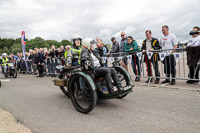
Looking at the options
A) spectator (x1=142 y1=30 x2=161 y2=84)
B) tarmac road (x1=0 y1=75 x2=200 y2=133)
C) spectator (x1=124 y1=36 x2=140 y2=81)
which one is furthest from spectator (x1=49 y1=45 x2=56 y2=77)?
spectator (x1=142 y1=30 x2=161 y2=84)

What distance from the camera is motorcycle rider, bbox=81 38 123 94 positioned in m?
3.75

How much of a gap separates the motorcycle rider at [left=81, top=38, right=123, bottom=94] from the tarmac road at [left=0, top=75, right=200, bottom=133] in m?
0.63

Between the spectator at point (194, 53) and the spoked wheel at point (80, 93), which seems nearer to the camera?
the spoked wheel at point (80, 93)

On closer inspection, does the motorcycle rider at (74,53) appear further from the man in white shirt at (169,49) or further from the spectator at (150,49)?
the man in white shirt at (169,49)

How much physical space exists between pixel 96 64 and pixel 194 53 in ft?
11.8

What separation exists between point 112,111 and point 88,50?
158 cm

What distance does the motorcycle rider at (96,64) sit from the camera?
3.75 metres

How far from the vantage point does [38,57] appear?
40.1ft

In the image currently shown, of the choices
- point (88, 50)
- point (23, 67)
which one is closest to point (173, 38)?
point (88, 50)

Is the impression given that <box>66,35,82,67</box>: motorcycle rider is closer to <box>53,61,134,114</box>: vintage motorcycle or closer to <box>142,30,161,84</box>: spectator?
<box>53,61,134,114</box>: vintage motorcycle

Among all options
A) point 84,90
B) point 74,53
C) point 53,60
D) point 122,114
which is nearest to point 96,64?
point 84,90

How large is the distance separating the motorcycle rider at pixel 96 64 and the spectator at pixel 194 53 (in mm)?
3258

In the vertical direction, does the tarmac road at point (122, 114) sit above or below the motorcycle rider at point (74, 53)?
below

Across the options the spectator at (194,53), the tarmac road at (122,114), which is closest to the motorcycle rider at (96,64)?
the tarmac road at (122,114)
